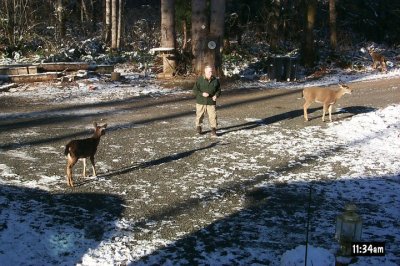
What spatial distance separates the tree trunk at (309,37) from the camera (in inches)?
962

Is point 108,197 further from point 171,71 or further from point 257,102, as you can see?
point 171,71

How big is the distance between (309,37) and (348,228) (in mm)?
21444

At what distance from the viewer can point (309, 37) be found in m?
24.5

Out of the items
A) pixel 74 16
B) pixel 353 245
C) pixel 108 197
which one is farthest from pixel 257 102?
pixel 74 16

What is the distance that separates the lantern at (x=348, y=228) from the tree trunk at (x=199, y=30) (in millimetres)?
16878

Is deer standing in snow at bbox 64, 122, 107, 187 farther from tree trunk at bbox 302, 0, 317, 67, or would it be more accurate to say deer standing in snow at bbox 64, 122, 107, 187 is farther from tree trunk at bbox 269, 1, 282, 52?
tree trunk at bbox 269, 1, 282, 52

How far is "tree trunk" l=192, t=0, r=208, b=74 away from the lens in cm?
2081

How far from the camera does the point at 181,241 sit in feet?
22.0

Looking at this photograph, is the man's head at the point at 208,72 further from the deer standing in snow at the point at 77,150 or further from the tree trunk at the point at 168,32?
the tree trunk at the point at 168,32

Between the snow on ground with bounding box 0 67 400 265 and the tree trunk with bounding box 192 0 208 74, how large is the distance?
32.1 feet

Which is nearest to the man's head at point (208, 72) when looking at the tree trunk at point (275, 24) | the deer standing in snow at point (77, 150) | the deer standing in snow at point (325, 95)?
the deer standing in snow at point (325, 95)

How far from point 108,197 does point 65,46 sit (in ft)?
74.6

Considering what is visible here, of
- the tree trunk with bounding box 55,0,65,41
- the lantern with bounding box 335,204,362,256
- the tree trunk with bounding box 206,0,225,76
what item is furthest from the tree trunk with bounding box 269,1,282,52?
the lantern with bounding box 335,204,362,256

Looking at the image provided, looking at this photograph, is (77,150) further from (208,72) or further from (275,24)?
(275,24)
